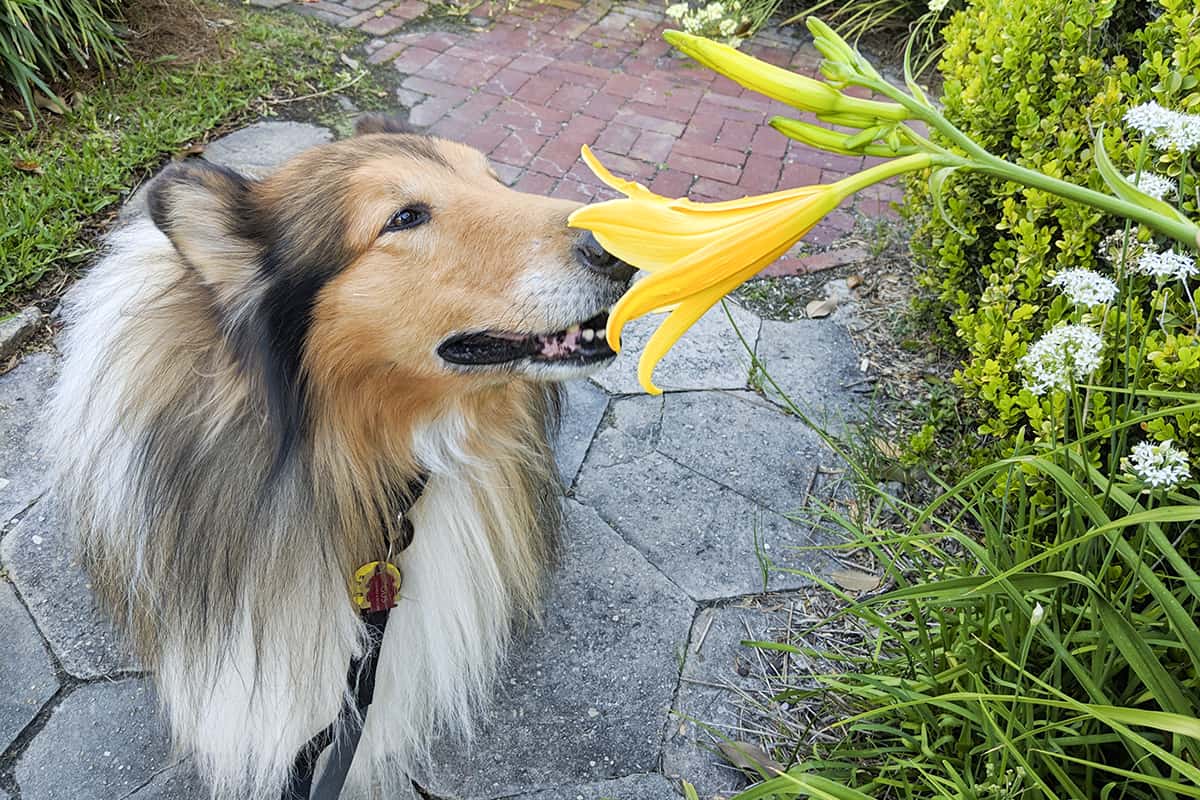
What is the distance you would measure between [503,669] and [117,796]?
0.97 meters

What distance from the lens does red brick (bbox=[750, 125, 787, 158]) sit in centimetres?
436

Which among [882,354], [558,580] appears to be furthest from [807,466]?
[558,580]

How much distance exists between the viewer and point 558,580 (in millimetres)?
2498

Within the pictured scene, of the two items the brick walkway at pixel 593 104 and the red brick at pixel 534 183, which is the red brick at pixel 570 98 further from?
the red brick at pixel 534 183

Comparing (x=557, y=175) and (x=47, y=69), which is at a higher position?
(x=47, y=69)

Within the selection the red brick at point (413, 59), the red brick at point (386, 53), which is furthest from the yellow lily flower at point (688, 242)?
the red brick at point (386, 53)

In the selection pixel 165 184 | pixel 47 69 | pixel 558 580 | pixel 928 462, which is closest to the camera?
pixel 165 184

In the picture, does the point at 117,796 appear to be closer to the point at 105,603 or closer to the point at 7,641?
the point at 105,603

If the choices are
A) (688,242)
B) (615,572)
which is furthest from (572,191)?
(688,242)

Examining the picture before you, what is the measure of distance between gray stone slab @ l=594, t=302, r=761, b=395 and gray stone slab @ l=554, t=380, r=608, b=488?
79 mm

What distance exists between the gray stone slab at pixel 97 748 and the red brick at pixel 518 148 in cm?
286

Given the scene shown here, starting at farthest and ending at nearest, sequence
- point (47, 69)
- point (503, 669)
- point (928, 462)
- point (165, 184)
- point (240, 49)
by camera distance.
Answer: point (240, 49)
point (47, 69)
point (928, 462)
point (503, 669)
point (165, 184)

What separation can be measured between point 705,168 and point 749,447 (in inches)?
73.5

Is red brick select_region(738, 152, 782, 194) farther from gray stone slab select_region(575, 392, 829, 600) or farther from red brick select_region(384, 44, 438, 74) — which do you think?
red brick select_region(384, 44, 438, 74)
